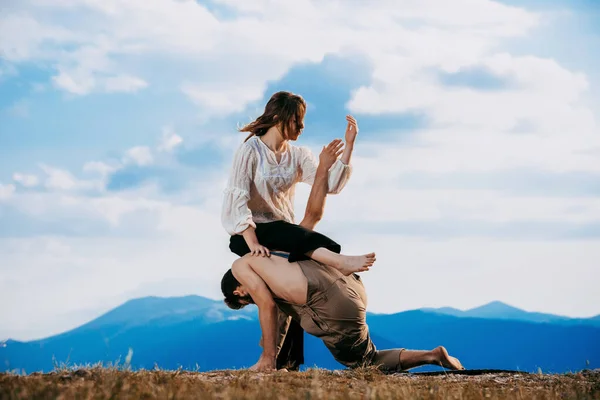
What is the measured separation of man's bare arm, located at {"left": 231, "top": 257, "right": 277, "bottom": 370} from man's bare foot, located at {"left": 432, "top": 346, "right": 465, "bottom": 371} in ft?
5.13

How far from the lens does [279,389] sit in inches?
213

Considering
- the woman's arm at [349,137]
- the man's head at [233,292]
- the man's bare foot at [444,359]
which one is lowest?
the man's bare foot at [444,359]

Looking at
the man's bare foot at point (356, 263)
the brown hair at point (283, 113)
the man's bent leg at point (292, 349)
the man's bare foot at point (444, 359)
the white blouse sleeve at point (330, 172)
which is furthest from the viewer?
the man's bent leg at point (292, 349)

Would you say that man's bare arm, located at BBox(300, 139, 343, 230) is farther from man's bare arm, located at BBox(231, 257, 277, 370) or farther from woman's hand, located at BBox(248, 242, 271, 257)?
man's bare arm, located at BBox(231, 257, 277, 370)

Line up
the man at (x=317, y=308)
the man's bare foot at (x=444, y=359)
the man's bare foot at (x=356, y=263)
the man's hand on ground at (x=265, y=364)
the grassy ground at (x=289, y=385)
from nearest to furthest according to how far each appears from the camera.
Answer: the grassy ground at (x=289, y=385)
the man's bare foot at (x=356, y=263)
the man's hand on ground at (x=265, y=364)
the man at (x=317, y=308)
the man's bare foot at (x=444, y=359)

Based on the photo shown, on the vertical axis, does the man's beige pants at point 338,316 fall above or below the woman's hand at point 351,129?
below

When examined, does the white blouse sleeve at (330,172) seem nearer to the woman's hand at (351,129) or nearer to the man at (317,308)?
the woman's hand at (351,129)

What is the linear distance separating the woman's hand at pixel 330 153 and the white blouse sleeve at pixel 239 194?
712mm

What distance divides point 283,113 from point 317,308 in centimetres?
191

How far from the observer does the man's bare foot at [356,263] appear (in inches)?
273

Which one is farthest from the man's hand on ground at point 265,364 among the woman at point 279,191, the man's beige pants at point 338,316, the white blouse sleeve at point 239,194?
the white blouse sleeve at point 239,194

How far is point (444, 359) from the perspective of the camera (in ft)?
24.4

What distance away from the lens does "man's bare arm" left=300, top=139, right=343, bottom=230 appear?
770 centimetres

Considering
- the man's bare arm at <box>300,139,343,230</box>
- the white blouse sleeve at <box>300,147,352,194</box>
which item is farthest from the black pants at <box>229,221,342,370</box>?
the white blouse sleeve at <box>300,147,352,194</box>
